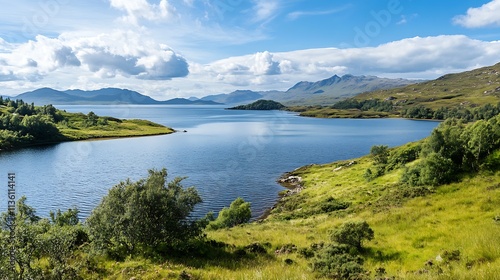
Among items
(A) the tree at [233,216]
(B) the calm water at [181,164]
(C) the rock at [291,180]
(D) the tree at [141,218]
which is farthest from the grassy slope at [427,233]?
(C) the rock at [291,180]

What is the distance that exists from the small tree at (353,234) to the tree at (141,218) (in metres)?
10.4

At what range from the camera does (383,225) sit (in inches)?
1120

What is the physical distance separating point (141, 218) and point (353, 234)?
14.7 meters

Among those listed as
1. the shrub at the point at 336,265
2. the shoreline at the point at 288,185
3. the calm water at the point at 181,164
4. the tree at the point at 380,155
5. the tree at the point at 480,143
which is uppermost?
the tree at the point at 480,143

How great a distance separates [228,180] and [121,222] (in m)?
69.9

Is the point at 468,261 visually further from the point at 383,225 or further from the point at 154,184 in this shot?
the point at 154,184

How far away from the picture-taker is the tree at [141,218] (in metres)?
20.5

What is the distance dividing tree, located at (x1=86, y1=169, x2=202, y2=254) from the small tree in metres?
10.4

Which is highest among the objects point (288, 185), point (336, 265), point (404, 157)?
point (336, 265)

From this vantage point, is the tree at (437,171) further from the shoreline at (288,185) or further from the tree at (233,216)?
the shoreline at (288,185)

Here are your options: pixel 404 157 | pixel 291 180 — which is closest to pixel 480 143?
pixel 404 157

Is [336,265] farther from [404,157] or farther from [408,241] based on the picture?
[404,157]

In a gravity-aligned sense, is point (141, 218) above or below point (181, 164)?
above

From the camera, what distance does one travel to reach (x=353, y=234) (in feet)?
73.5
